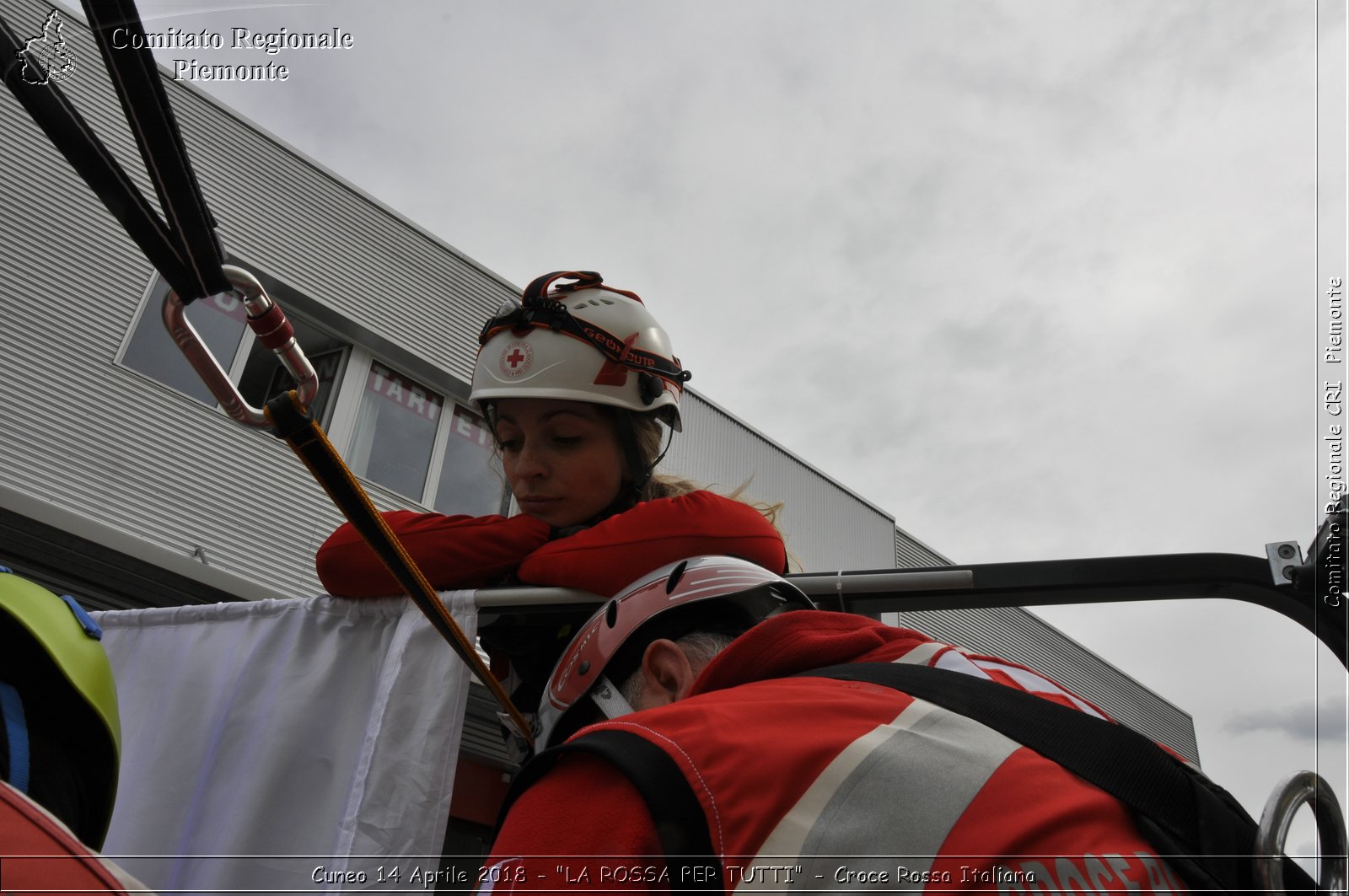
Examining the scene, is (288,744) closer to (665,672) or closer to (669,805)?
(665,672)

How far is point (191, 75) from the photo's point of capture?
229 centimetres

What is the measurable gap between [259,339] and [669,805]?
1.23m

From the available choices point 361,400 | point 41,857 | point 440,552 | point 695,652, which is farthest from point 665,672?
point 361,400

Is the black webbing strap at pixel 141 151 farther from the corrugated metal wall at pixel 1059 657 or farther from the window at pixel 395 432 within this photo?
the corrugated metal wall at pixel 1059 657

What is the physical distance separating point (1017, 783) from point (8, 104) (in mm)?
8429

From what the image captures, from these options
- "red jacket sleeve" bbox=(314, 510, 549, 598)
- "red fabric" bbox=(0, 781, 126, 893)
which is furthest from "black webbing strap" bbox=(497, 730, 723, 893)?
"red jacket sleeve" bbox=(314, 510, 549, 598)

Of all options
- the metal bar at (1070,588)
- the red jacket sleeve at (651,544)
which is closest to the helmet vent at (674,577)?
the red jacket sleeve at (651,544)

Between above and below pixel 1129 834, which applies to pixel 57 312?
above

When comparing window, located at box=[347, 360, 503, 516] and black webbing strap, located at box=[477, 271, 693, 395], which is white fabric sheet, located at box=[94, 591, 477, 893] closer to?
black webbing strap, located at box=[477, 271, 693, 395]

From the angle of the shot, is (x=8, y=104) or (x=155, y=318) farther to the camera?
(x=155, y=318)

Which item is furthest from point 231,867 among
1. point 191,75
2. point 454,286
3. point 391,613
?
point 454,286

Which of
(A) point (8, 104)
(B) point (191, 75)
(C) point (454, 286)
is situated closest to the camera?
(B) point (191, 75)

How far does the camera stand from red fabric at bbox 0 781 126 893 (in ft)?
2.92

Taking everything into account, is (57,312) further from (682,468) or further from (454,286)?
(682,468)
